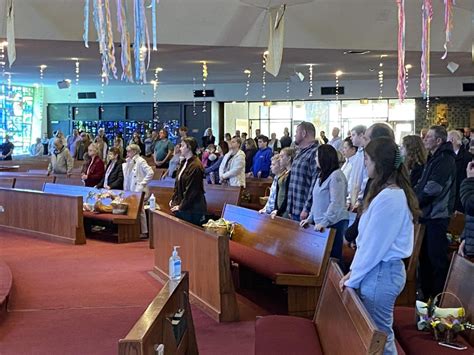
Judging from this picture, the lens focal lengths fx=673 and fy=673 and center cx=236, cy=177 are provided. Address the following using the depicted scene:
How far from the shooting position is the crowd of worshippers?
135 inches

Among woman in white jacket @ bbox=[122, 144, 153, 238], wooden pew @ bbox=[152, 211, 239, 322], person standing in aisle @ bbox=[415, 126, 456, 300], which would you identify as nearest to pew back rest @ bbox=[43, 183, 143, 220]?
woman in white jacket @ bbox=[122, 144, 153, 238]

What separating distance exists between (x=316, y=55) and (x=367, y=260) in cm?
1135

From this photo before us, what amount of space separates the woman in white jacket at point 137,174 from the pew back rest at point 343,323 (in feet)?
21.7

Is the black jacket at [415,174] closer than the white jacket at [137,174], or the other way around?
the black jacket at [415,174]

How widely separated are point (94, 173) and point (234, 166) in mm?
2733

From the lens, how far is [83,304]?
255 inches

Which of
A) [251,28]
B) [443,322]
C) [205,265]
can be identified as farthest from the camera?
[251,28]

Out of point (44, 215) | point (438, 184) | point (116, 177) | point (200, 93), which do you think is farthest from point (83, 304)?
point (200, 93)

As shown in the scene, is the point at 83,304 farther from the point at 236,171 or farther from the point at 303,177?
the point at 236,171

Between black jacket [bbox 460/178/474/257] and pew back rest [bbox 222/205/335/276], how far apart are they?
1.12 meters

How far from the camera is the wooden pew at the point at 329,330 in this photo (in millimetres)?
2829

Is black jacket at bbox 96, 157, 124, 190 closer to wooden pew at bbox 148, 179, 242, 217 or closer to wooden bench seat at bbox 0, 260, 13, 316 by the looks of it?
wooden pew at bbox 148, 179, 242, 217

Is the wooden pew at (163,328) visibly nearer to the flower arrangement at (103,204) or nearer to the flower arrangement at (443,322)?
the flower arrangement at (443,322)

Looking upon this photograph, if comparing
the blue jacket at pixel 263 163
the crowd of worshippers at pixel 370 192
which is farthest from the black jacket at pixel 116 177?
the blue jacket at pixel 263 163
